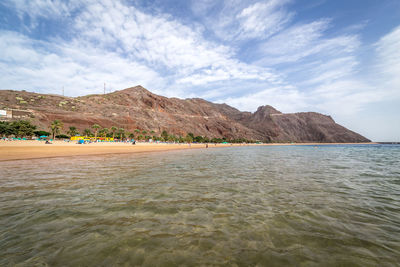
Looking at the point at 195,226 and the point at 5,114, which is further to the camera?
the point at 5,114

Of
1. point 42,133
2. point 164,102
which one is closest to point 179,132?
point 164,102

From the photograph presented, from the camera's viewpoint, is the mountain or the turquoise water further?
the mountain

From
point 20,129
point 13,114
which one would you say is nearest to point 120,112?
point 13,114

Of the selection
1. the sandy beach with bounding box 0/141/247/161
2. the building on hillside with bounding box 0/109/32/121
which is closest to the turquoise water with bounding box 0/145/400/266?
the sandy beach with bounding box 0/141/247/161

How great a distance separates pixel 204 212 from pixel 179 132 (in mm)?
134226

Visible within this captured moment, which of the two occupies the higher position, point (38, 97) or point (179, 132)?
point (38, 97)

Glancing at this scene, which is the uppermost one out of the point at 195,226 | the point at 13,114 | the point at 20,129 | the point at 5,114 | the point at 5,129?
the point at 13,114

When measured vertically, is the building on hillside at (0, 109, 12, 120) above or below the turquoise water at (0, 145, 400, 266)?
above

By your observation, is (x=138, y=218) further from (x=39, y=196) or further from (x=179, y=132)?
(x=179, y=132)

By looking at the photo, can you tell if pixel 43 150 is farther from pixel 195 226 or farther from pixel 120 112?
pixel 120 112

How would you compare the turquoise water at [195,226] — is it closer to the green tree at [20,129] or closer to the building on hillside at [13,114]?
the green tree at [20,129]

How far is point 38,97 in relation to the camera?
349 ft

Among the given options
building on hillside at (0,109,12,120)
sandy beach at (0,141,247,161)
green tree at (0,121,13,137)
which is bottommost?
sandy beach at (0,141,247,161)

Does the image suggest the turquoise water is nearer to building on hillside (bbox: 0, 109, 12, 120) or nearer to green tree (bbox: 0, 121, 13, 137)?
green tree (bbox: 0, 121, 13, 137)
